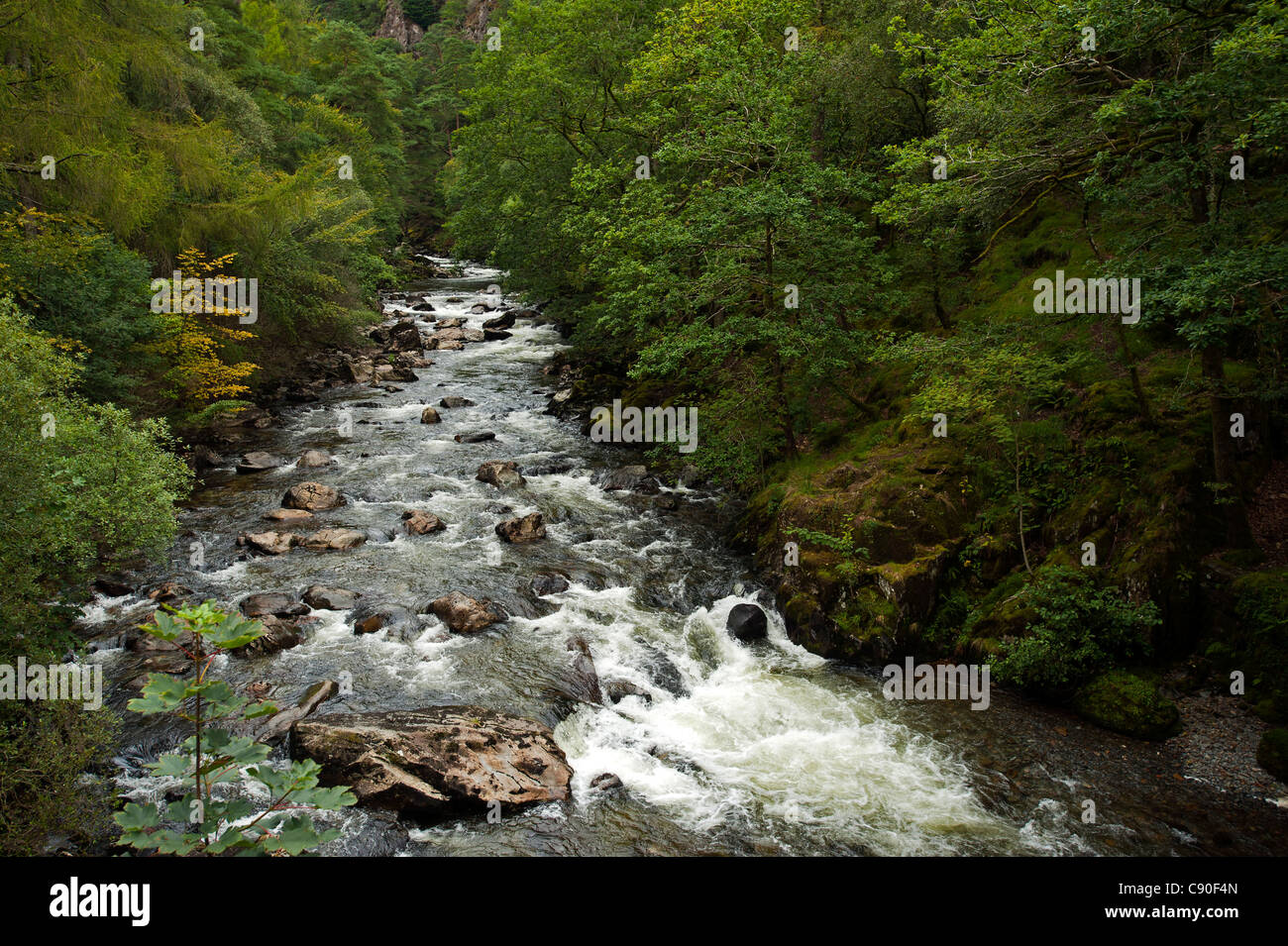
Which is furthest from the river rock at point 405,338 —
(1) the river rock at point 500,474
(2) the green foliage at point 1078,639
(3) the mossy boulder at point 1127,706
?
(3) the mossy boulder at point 1127,706

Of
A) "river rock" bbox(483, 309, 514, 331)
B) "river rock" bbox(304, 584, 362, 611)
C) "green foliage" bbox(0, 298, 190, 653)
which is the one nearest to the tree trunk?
"river rock" bbox(304, 584, 362, 611)

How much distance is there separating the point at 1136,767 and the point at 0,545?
13.4 metres

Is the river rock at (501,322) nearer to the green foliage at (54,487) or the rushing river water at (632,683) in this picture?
the rushing river water at (632,683)

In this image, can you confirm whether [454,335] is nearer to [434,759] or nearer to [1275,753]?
[434,759]

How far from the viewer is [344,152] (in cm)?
3597

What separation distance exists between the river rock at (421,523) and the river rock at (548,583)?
325 cm

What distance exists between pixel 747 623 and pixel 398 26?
→ 9335cm

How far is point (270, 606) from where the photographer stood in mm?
12031

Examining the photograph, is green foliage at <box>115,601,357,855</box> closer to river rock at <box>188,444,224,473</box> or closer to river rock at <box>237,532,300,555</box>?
river rock at <box>237,532,300,555</box>

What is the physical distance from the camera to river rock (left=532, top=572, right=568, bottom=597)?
43.6 ft

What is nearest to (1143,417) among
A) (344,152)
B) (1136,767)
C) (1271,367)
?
(1271,367)

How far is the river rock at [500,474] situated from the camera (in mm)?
18422

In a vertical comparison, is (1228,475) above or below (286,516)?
above

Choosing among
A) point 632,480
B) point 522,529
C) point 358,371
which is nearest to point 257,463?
point 522,529
